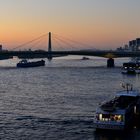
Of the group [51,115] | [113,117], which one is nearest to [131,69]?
[51,115]

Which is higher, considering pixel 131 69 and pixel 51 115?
pixel 131 69

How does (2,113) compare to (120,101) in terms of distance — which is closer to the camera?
(120,101)

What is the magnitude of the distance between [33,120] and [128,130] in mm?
5796

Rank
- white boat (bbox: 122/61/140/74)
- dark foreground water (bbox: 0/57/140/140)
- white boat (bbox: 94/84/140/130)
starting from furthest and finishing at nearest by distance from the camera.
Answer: white boat (bbox: 122/61/140/74), dark foreground water (bbox: 0/57/140/140), white boat (bbox: 94/84/140/130)

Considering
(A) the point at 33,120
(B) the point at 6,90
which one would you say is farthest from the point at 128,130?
(B) the point at 6,90

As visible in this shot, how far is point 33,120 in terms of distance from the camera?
89.5 feet

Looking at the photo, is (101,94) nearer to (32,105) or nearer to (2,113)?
(32,105)

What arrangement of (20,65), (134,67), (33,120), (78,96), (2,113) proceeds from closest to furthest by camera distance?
(33,120) → (2,113) → (78,96) → (134,67) → (20,65)

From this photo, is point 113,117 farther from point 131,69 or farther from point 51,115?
point 131,69

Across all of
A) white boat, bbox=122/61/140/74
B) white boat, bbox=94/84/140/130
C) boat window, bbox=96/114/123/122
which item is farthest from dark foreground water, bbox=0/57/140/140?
white boat, bbox=122/61/140/74

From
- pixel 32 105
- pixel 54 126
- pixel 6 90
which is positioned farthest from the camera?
pixel 6 90

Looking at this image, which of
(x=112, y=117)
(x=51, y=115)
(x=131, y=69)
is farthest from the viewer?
(x=131, y=69)

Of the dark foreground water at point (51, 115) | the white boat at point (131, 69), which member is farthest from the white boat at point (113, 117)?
the white boat at point (131, 69)

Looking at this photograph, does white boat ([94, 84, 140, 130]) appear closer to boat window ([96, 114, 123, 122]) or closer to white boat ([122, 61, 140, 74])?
boat window ([96, 114, 123, 122])
